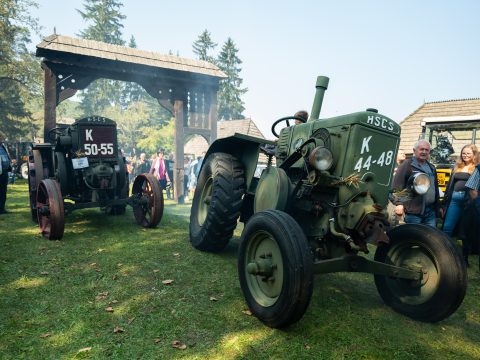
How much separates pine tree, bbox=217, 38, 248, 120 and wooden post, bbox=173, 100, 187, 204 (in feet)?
123

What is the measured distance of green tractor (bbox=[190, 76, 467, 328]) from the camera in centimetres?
247

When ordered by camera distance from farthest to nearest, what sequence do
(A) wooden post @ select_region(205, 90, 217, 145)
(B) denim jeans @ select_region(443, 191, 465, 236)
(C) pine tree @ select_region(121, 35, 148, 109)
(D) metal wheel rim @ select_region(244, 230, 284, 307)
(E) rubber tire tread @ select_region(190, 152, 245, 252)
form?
(C) pine tree @ select_region(121, 35, 148, 109)
(A) wooden post @ select_region(205, 90, 217, 145)
(B) denim jeans @ select_region(443, 191, 465, 236)
(E) rubber tire tread @ select_region(190, 152, 245, 252)
(D) metal wheel rim @ select_region(244, 230, 284, 307)

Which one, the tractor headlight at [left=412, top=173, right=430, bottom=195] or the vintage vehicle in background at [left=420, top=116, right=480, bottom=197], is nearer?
the tractor headlight at [left=412, top=173, right=430, bottom=195]

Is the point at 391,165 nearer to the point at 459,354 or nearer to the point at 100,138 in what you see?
the point at 459,354

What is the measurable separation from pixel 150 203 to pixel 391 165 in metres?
4.00

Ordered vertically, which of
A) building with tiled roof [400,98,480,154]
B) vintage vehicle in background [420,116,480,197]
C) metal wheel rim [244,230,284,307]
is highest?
building with tiled roof [400,98,480,154]

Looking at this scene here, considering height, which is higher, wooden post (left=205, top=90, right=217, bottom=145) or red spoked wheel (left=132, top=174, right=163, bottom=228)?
wooden post (left=205, top=90, right=217, bottom=145)

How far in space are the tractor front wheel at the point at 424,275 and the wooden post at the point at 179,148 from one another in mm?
9550

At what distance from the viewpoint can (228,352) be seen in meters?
2.27

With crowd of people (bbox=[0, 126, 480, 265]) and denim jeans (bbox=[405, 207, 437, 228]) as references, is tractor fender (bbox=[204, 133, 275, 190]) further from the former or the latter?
denim jeans (bbox=[405, 207, 437, 228])

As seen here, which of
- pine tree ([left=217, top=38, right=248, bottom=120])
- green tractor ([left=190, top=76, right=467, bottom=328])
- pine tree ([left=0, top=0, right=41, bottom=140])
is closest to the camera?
green tractor ([left=190, top=76, right=467, bottom=328])

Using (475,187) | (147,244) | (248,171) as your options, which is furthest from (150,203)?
(475,187)

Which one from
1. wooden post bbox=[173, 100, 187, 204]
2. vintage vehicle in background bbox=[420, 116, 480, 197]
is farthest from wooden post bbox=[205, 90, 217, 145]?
vintage vehicle in background bbox=[420, 116, 480, 197]

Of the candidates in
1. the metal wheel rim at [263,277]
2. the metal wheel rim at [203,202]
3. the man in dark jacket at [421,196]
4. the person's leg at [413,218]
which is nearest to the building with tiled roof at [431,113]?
the man in dark jacket at [421,196]
